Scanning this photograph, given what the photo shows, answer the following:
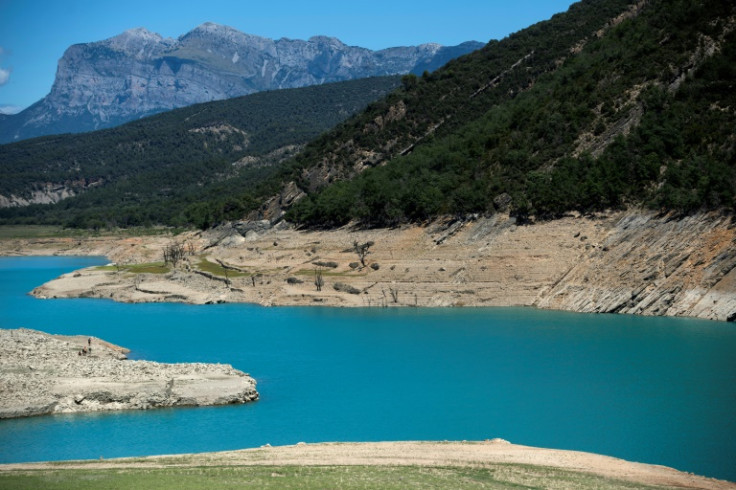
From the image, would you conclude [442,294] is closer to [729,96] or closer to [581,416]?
[729,96]

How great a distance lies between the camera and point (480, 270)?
236 ft

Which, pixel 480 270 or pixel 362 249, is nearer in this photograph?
pixel 480 270

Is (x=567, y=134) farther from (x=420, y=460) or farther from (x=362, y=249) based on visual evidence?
(x=420, y=460)

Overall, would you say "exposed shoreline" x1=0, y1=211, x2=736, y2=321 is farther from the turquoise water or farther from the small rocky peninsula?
the small rocky peninsula

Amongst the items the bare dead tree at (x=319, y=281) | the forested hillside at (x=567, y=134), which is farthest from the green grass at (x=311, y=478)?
the bare dead tree at (x=319, y=281)

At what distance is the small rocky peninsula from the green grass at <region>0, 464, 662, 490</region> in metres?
12.8

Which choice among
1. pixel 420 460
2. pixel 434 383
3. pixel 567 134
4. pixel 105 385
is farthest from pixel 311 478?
pixel 567 134

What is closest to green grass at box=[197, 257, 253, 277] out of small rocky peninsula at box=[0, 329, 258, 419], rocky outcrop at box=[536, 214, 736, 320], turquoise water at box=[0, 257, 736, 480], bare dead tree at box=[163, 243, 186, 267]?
bare dead tree at box=[163, 243, 186, 267]

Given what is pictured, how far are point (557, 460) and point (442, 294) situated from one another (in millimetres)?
43657

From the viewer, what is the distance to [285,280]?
8025cm

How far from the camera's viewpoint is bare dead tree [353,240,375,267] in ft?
268

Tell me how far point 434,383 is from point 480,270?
29176 mm

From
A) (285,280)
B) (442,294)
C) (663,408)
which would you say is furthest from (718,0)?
(663,408)

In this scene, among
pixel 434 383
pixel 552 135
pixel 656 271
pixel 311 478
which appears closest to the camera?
pixel 311 478
